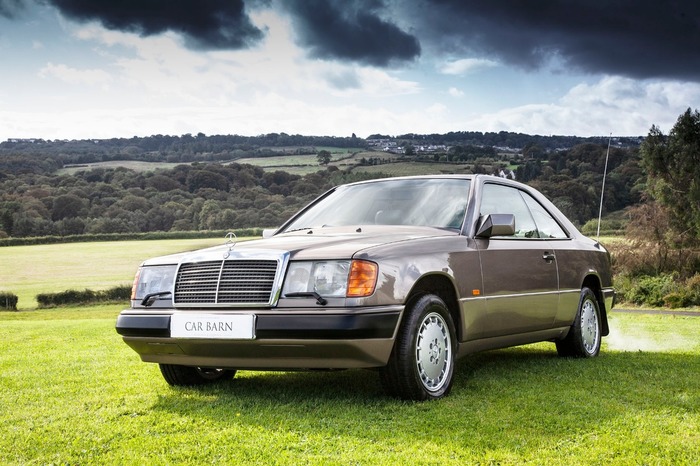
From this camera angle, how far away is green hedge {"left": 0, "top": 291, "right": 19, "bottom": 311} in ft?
170

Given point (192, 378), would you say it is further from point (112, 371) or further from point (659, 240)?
point (659, 240)

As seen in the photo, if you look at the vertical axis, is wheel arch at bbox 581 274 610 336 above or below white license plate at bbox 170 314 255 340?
below

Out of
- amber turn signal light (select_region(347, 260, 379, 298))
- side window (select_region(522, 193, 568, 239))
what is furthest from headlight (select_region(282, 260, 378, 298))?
side window (select_region(522, 193, 568, 239))

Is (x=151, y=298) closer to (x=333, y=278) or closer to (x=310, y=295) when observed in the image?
(x=310, y=295)

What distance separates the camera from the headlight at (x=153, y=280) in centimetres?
582

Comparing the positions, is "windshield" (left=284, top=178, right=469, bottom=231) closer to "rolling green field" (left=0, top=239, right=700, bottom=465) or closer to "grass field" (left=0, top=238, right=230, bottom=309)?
"rolling green field" (left=0, top=239, right=700, bottom=465)

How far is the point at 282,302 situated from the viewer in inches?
203

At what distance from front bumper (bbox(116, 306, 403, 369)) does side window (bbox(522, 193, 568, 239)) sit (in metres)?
2.92

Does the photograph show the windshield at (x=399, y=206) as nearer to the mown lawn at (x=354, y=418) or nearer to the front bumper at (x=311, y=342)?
the mown lawn at (x=354, y=418)

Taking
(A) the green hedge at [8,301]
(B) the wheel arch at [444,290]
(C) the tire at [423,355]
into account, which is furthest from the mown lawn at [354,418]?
(A) the green hedge at [8,301]

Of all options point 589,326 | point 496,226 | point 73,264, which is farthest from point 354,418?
point 73,264

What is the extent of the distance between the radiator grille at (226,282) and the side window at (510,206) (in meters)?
2.26

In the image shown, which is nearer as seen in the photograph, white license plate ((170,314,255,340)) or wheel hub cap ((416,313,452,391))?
white license plate ((170,314,255,340))

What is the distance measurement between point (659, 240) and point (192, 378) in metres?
53.5
